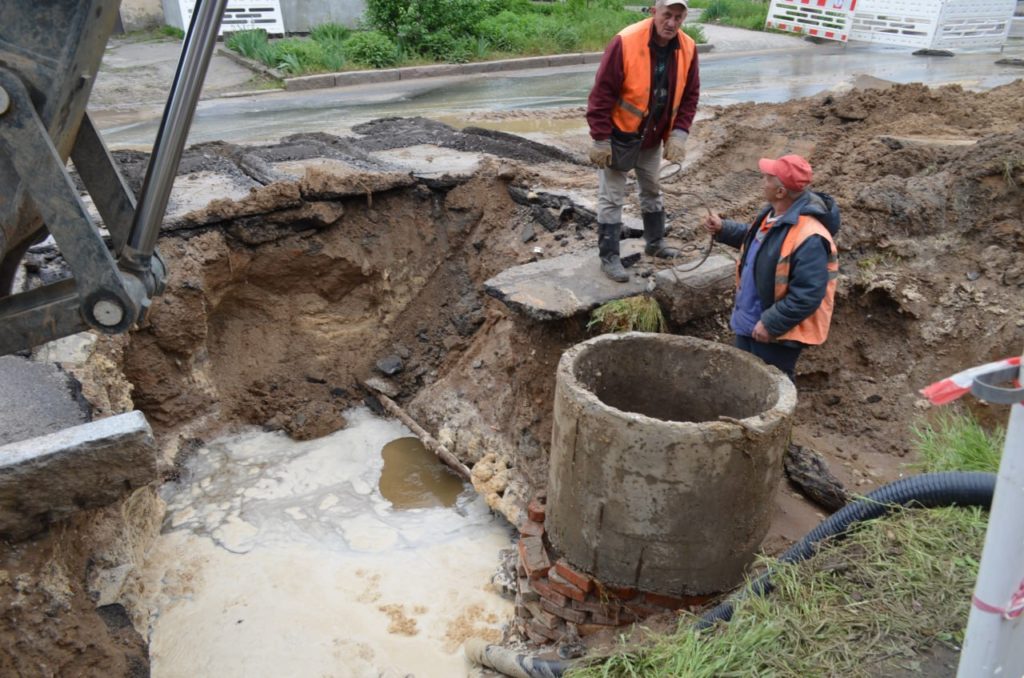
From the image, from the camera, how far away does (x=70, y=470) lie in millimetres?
3012

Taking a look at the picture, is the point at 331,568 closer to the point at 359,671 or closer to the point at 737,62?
the point at 359,671

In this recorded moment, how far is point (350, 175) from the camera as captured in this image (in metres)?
6.51

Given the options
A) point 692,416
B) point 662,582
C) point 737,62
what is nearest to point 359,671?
point 662,582

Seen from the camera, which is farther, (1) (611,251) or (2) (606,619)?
(1) (611,251)

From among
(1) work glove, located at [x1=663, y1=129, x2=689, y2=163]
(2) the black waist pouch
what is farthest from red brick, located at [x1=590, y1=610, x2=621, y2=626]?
(1) work glove, located at [x1=663, y1=129, x2=689, y2=163]

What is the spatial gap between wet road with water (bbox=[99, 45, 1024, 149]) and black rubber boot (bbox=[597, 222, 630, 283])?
484 cm

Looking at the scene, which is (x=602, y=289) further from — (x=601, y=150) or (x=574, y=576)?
(x=574, y=576)

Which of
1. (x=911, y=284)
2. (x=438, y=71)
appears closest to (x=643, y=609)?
(x=911, y=284)

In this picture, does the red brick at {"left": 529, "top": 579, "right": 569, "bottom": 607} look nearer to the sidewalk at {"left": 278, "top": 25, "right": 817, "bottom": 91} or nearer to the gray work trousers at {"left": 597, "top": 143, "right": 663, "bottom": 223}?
the gray work trousers at {"left": 597, "top": 143, "right": 663, "bottom": 223}

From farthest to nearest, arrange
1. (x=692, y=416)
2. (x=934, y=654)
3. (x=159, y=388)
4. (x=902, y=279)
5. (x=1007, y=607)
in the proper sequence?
(x=159, y=388)
(x=902, y=279)
(x=692, y=416)
(x=934, y=654)
(x=1007, y=607)

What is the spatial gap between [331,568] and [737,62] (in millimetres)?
14873

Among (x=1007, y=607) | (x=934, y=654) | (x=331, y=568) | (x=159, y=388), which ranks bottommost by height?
(x=331, y=568)

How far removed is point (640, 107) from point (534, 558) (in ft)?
8.97

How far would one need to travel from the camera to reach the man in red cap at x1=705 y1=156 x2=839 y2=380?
3.90 m
